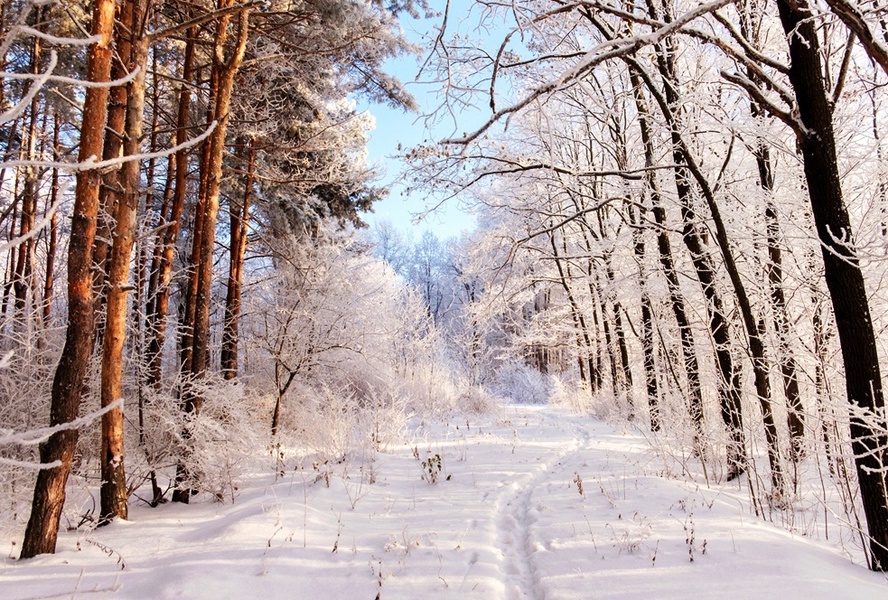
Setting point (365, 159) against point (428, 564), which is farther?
point (365, 159)

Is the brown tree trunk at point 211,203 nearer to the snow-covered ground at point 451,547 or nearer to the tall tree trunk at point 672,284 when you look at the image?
Result: the snow-covered ground at point 451,547

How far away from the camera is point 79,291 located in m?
4.30

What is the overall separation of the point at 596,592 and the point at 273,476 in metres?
4.47

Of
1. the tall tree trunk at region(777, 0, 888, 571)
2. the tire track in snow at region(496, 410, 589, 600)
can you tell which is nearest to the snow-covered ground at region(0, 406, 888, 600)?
the tire track in snow at region(496, 410, 589, 600)

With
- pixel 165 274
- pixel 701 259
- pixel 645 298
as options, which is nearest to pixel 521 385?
pixel 645 298

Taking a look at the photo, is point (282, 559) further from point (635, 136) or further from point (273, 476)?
point (635, 136)

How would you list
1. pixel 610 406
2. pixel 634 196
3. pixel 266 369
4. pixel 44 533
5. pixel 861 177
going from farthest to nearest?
1. pixel 610 406
2. pixel 266 369
3. pixel 634 196
4. pixel 861 177
5. pixel 44 533

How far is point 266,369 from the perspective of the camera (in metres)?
11.4

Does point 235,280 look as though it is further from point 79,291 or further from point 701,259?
point 701,259

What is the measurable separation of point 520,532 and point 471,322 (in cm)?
479

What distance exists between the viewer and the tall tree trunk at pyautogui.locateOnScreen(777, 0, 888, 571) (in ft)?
10.1

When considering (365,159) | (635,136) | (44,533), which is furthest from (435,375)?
(44,533)

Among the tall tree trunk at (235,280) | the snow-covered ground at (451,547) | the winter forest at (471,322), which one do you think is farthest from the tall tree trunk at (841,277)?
the tall tree trunk at (235,280)

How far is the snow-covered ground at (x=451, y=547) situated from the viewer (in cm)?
304
